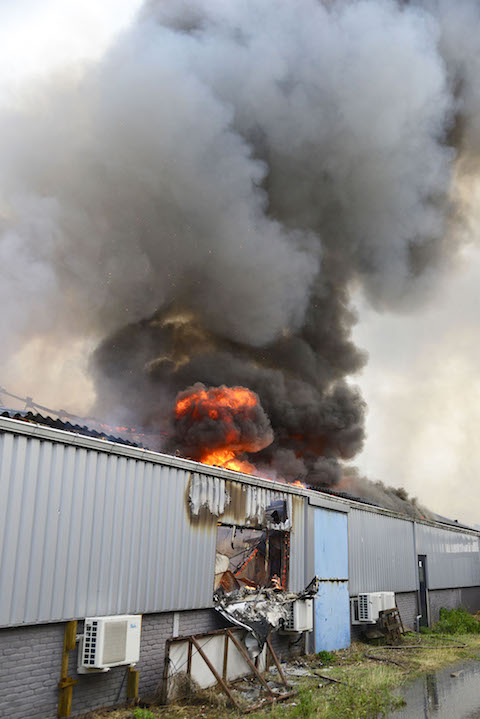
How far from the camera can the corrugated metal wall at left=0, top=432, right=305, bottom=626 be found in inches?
290

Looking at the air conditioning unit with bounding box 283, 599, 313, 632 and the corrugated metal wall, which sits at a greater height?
the corrugated metal wall

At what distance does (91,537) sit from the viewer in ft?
Answer: 27.6

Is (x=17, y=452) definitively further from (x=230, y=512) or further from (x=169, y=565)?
(x=230, y=512)

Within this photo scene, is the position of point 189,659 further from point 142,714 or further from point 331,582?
point 331,582

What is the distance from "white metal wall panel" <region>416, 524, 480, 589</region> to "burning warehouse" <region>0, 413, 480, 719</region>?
7914mm

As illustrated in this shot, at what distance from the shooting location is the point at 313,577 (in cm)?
1371

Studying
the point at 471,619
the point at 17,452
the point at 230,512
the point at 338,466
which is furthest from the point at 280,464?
the point at 17,452

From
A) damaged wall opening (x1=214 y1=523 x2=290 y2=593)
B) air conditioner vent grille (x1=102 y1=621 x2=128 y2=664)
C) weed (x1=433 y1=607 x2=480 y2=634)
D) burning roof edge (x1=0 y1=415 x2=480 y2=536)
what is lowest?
weed (x1=433 y1=607 x2=480 y2=634)

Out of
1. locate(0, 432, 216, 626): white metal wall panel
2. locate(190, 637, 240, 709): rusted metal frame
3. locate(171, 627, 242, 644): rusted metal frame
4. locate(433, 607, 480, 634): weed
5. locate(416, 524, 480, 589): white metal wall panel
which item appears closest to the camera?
locate(0, 432, 216, 626): white metal wall panel

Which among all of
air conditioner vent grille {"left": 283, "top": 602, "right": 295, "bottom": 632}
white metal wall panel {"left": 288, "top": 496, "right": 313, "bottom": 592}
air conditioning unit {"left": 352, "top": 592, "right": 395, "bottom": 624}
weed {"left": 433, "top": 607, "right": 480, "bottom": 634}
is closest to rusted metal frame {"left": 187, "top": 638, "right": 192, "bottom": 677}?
air conditioner vent grille {"left": 283, "top": 602, "right": 295, "bottom": 632}

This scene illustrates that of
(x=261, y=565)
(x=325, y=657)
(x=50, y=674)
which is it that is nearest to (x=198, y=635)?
(x=50, y=674)

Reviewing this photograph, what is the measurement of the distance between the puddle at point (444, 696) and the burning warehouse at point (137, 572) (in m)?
2.71

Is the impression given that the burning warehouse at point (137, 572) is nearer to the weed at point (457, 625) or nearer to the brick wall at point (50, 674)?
the brick wall at point (50, 674)

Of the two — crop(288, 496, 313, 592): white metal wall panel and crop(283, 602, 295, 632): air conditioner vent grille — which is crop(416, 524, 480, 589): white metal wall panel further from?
crop(283, 602, 295, 632): air conditioner vent grille
